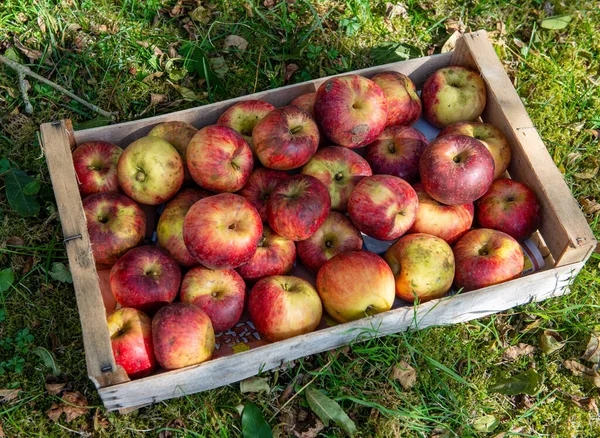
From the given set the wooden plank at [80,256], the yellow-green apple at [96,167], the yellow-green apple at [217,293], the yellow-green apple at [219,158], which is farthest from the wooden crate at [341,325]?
A: the yellow-green apple at [219,158]

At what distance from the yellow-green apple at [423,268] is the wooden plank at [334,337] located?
0.09 m

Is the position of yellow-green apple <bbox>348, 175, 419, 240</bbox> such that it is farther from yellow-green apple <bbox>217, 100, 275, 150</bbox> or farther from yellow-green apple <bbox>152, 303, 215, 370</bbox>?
yellow-green apple <bbox>152, 303, 215, 370</bbox>

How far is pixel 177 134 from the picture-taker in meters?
3.27

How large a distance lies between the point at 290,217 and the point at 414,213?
67 cm

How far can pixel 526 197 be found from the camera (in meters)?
3.28

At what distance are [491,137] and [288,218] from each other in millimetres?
1354

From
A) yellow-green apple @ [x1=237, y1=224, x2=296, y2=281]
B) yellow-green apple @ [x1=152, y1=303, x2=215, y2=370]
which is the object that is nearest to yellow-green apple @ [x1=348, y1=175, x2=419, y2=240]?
yellow-green apple @ [x1=237, y1=224, x2=296, y2=281]

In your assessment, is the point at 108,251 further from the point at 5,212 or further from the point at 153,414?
the point at 5,212

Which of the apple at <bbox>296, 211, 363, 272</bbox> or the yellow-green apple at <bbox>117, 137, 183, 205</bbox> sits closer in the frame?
the yellow-green apple at <bbox>117, 137, 183, 205</bbox>

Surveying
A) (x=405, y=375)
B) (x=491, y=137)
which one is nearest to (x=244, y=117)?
(x=491, y=137)

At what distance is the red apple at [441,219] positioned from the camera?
3242mm

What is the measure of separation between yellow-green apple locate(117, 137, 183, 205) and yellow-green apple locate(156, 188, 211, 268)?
9cm

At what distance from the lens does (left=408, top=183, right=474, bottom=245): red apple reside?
324 centimetres

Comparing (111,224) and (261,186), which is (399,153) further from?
(111,224)
